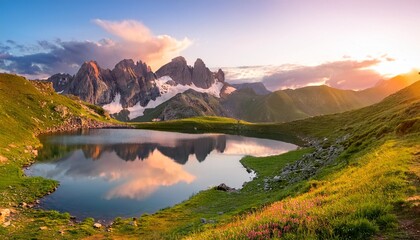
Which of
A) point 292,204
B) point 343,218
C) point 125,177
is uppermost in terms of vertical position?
point 343,218

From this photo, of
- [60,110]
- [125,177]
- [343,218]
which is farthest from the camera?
[60,110]

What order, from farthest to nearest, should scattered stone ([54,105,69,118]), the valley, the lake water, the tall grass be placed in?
scattered stone ([54,105,69,118]), the lake water, the valley, the tall grass

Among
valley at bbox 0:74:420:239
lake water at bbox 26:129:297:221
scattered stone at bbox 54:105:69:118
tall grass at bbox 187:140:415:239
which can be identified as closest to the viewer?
tall grass at bbox 187:140:415:239

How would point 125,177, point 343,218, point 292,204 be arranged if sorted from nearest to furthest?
point 343,218 < point 292,204 < point 125,177

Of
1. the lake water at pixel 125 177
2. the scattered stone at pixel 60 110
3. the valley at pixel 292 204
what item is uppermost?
the scattered stone at pixel 60 110

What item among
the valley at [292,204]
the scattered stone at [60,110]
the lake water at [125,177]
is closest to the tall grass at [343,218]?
the valley at [292,204]

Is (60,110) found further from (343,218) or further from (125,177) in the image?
(343,218)

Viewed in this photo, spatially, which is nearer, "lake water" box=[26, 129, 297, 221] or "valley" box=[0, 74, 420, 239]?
"valley" box=[0, 74, 420, 239]

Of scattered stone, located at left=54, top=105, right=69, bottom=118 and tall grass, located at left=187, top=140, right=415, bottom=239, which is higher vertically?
scattered stone, located at left=54, top=105, right=69, bottom=118

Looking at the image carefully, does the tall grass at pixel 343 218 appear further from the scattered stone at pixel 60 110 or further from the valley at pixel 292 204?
the scattered stone at pixel 60 110

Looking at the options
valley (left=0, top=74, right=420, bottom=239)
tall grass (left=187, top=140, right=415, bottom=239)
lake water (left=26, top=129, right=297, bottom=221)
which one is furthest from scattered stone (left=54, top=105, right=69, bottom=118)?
tall grass (left=187, top=140, right=415, bottom=239)

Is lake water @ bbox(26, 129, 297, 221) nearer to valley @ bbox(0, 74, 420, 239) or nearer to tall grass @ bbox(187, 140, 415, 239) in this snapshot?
valley @ bbox(0, 74, 420, 239)

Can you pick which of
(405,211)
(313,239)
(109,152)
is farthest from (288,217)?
(109,152)

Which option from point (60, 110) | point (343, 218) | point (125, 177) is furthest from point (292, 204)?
point (60, 110)
